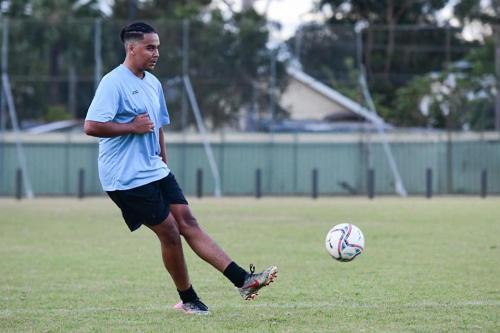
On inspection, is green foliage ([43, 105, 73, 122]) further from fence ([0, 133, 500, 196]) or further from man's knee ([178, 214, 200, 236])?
man's knee ([178, 214, 200, 236])

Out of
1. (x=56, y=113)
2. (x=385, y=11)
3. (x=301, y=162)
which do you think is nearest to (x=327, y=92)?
(x=301, y=162)

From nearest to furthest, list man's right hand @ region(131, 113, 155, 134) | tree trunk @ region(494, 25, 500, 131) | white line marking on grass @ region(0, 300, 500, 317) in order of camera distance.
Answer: man's right hand @ region(131, 113, 155, 134) < white line marking on grass @ region(0, 300, 500, 317) < tree trunk @ region(494, 25, 500, 131)

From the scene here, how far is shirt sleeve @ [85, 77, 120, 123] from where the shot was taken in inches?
300

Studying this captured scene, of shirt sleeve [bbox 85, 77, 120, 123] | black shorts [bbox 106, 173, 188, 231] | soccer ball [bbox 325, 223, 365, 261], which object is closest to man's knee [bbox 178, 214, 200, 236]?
black shorts [bbox 106, 173, 188, 231]

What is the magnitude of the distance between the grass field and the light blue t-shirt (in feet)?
3.48

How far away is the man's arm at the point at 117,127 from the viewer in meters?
7.61

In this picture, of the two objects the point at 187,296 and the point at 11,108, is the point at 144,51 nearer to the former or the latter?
the point at 187,296

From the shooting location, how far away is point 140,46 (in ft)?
25.8

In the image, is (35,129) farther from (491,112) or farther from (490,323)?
(490,323)

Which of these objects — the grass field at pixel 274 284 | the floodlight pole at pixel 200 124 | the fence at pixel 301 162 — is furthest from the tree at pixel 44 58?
the grass field at pixel 274 284

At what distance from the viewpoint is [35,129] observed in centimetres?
3628

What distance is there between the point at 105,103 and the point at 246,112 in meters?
28.6

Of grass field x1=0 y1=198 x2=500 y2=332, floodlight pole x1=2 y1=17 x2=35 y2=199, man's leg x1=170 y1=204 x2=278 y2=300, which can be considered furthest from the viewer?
floodlight pole x1=2 y1=17 x2=35 y2=199

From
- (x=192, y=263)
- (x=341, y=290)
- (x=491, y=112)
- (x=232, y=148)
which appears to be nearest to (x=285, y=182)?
(x=232, y=148)
